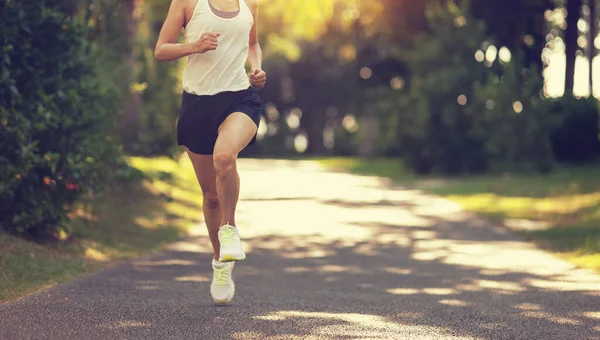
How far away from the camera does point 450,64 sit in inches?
1258

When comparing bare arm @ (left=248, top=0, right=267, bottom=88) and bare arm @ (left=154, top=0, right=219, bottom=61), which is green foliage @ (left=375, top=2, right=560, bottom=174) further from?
bare arm @ (left=154, top=0, right=219, bottom=61)

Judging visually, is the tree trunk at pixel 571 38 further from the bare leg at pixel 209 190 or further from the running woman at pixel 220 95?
the running woman at pixel 220 95

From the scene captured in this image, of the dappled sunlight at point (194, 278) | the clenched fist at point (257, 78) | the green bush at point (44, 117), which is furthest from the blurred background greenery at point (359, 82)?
the clenched fist at point (257, 78)

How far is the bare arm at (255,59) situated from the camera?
7.31 meters

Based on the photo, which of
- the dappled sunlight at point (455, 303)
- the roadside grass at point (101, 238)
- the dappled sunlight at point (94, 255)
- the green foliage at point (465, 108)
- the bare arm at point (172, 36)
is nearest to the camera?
the bare arm at point (172, 36)

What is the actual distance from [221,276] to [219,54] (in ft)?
4.91

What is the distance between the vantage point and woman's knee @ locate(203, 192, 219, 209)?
24.8 ft

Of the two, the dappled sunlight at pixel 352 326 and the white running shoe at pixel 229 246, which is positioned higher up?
the white running shoe at pixel 229 246

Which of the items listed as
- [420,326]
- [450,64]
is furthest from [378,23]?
[420,326]

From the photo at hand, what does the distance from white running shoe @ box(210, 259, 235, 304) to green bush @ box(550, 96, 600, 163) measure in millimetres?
28246

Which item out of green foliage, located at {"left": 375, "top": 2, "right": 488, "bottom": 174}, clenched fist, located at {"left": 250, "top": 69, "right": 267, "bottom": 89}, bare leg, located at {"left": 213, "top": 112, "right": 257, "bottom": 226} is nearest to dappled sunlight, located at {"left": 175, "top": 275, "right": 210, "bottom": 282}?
bare leg, located at {"left": 213, "top": 112, "right": 257, "bottom": 226}

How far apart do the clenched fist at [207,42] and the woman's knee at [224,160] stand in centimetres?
66

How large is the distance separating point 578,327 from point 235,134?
8.00 ft

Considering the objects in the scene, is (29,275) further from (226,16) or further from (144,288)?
(226,16)
